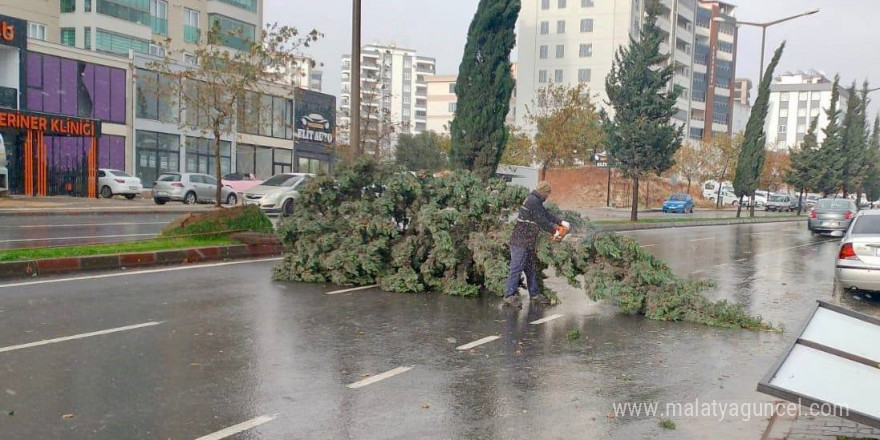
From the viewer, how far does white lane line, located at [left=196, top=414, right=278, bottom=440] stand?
4711mm

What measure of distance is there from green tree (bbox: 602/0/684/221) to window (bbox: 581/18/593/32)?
5535cm

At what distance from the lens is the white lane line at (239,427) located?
471 cm

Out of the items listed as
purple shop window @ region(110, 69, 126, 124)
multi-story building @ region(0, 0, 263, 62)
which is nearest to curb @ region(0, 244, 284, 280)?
purple shop window @ region(110, 69, 126, 124)

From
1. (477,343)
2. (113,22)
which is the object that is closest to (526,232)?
(477,343)

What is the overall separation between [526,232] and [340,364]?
3.83 m

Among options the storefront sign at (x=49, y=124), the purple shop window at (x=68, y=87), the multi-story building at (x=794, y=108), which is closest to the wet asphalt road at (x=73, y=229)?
the storefront sign at (x=49, y=124)

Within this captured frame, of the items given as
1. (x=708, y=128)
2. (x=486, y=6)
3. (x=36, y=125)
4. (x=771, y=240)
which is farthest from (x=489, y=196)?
(x=708, y=128)

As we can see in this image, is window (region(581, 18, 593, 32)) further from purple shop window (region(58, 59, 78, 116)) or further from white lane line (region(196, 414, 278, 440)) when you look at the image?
white lane line (region(196, 414, 278, 440))

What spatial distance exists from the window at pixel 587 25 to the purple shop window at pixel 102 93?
59.0 metres

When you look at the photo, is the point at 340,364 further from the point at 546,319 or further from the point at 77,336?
the point at 546,319

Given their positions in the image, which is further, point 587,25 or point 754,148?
point 587,25

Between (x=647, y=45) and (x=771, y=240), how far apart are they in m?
10.3

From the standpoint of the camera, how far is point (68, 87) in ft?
130

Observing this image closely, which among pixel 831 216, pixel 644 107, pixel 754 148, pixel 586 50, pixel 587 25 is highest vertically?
pixel 587 25
